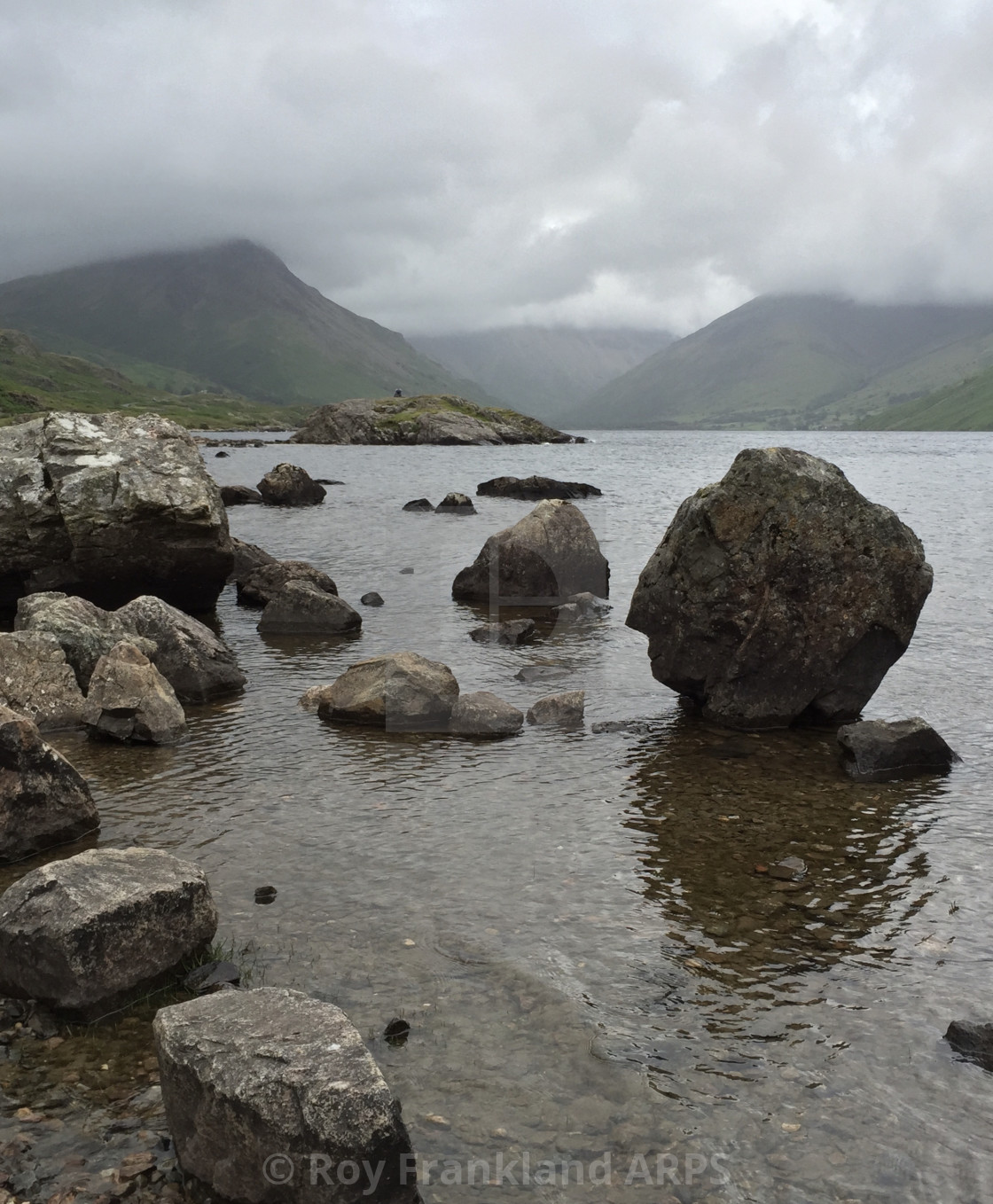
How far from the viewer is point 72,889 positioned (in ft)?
30.7

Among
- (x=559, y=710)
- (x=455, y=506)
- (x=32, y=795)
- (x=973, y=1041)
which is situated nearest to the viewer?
(x=973, y=1041)

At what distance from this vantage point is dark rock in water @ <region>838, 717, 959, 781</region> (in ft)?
53.0

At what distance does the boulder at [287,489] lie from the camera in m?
69.6

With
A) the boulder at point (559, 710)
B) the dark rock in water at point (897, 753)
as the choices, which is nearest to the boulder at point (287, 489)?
the boulder at point (559, 710)

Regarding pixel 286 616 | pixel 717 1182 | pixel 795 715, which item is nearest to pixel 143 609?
pixel 286 616

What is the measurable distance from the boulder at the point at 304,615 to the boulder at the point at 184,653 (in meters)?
5.47

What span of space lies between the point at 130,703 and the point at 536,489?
214 ft

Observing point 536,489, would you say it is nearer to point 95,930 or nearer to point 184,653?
point 184,653

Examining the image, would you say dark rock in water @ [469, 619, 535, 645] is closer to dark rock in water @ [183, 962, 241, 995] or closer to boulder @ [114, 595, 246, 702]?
boulder @ [114, 595, 246, 702]

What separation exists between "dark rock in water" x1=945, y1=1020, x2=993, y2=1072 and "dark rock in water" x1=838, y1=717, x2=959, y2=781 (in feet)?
24.5

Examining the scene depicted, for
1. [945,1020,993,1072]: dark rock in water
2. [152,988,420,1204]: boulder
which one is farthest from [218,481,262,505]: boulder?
[945,1020,993,1072]: dark rock in water

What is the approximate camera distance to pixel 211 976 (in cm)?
977

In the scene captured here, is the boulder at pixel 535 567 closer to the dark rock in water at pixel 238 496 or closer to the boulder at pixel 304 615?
the boulder at pixel 304 615

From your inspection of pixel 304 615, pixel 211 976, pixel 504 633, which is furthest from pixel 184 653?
pixel 211 976
